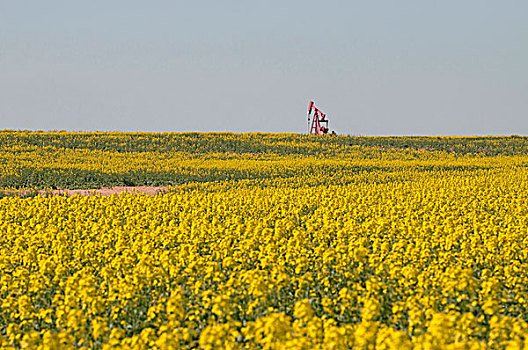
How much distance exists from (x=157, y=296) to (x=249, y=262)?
227cm

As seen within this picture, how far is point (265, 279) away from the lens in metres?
9.00

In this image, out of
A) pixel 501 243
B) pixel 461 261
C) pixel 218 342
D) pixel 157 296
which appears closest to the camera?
pixel 218 342

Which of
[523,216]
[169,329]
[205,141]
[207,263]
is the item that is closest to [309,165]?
[205,141]

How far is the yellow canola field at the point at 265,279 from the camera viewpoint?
7051 millimetres

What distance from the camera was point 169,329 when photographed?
7137 mm

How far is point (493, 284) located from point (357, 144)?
50814 mm

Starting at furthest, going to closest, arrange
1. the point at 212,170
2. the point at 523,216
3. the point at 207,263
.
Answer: the point at 212,170 → the point at 523,216 → the point at 207,263

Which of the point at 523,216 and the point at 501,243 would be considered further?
the point at 523,216

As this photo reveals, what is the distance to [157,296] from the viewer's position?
9555 mm

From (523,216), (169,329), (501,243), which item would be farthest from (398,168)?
(169,329)

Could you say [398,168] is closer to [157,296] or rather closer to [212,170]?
[212,170]

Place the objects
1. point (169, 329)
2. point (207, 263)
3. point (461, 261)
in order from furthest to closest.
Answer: point (461, 261), point (207, 263), point (169, 329)

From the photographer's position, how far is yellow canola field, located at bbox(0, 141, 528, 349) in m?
7.05

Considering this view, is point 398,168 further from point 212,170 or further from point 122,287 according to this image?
point 122,287
